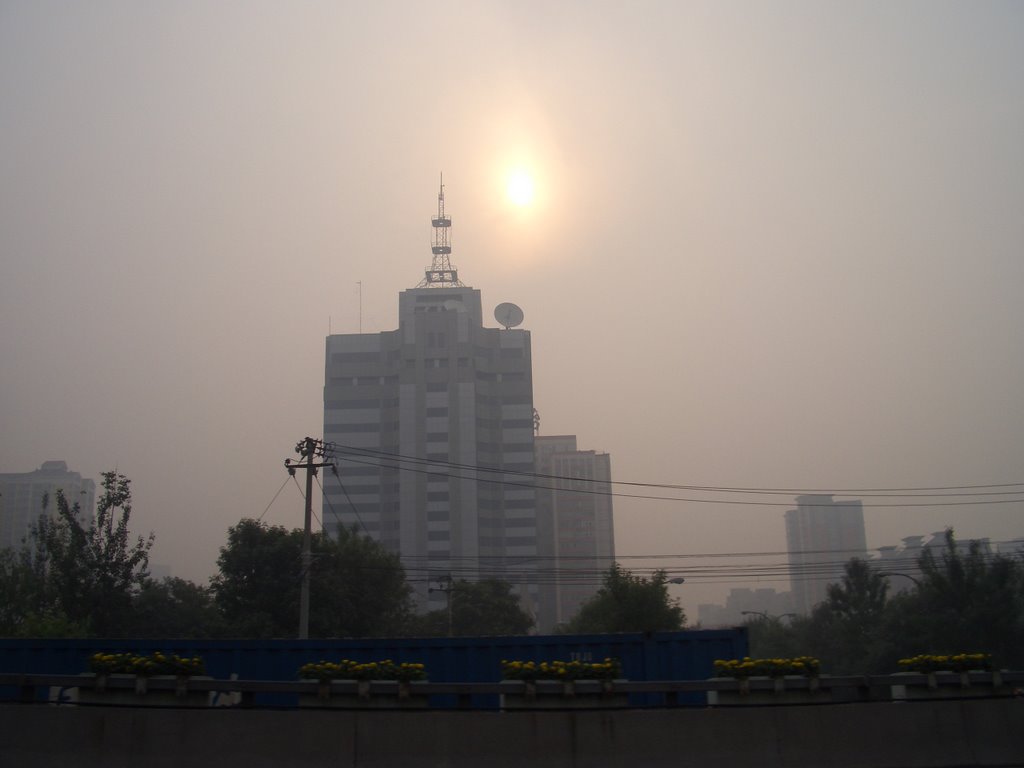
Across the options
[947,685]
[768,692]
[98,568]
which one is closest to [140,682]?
[768,692]

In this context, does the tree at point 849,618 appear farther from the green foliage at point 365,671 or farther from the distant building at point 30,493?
the distant building at point 30,493

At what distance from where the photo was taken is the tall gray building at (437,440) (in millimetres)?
144125

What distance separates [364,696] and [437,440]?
135301 mm

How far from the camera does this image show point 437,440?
150250 mm

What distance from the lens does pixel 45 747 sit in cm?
1510

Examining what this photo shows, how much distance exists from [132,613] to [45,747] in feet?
131

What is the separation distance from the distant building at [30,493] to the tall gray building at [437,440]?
42195mm

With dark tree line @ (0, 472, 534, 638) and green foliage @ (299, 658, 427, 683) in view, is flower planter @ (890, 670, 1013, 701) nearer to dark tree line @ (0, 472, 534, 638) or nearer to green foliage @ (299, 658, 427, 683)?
green foliage @ (299, 658, 427, 683)

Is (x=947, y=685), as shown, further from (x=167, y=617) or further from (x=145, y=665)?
(x=167, y=617)

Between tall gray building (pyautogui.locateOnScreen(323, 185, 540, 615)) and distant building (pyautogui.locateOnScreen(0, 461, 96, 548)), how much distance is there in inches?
1661

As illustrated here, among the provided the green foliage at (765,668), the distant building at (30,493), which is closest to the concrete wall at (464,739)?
the green foliage at (765,668)

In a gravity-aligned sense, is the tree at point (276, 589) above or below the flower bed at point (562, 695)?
above

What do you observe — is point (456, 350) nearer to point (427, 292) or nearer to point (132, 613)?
point (427, 292)

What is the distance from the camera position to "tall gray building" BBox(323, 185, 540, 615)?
144 meters
